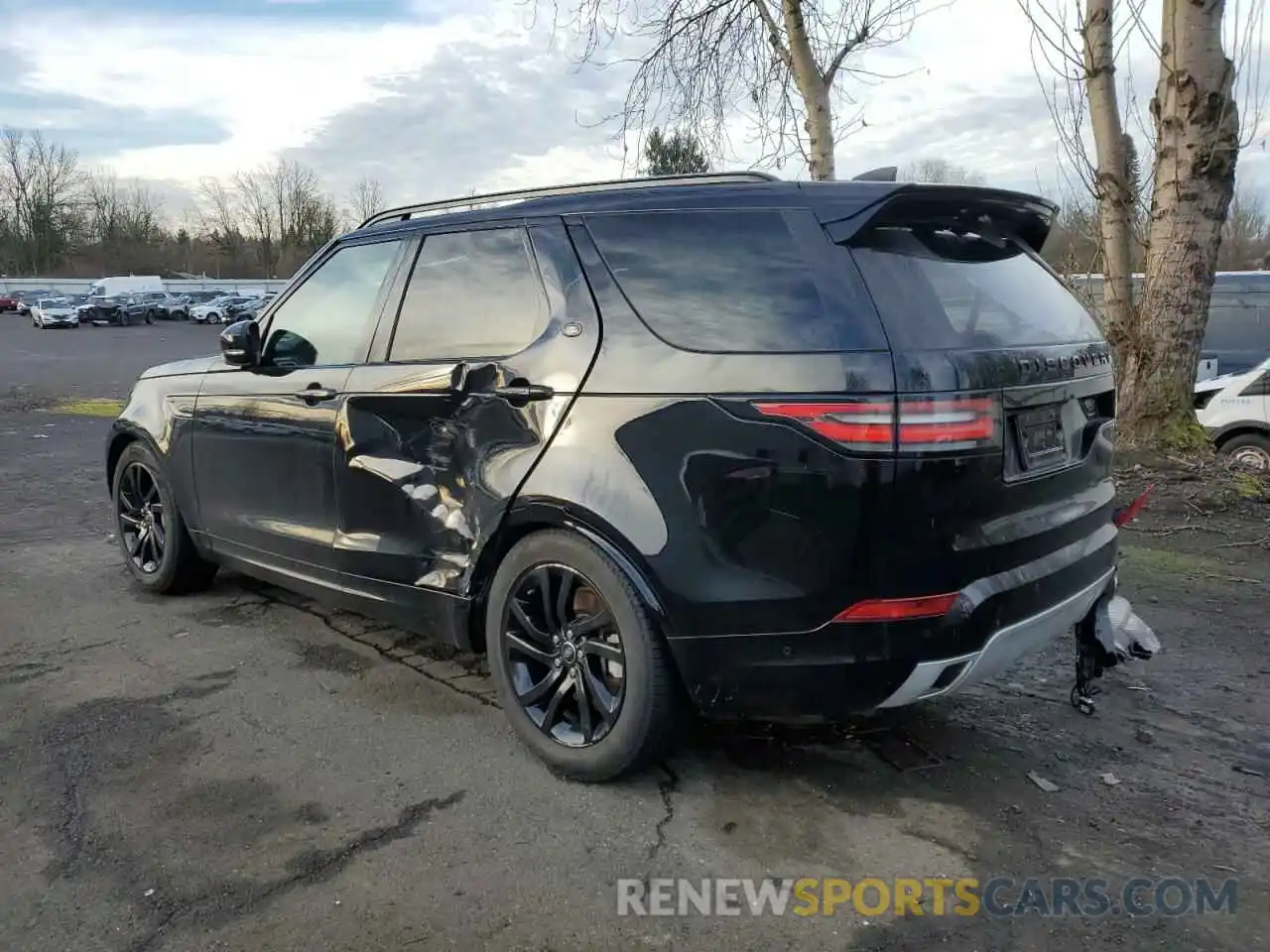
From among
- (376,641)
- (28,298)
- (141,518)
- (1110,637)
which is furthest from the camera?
(28,298)

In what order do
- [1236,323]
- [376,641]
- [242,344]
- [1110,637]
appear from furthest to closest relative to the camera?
[1236,323]
[376,641]
[242,344]
[1110,637]

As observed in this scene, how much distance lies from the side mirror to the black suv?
2.65 ft

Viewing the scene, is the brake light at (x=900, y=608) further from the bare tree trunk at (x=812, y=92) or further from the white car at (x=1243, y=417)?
the bare tree trunk at (x=812, y=92)

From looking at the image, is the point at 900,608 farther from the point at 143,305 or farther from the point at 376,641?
the point at 143,305

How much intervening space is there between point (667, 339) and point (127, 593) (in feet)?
12.5

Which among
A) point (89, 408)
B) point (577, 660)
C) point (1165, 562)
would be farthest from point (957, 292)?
point (89, 408)

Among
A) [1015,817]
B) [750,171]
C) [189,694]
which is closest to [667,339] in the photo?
[750,171]

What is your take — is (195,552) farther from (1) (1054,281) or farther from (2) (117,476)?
(1) (1054,281)

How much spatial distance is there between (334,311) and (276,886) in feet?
7.82

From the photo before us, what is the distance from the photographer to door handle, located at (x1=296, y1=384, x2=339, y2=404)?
→ 13.3 feet

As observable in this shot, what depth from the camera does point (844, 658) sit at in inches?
110

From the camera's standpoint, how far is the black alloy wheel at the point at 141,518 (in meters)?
5.32

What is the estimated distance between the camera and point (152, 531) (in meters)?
5.34

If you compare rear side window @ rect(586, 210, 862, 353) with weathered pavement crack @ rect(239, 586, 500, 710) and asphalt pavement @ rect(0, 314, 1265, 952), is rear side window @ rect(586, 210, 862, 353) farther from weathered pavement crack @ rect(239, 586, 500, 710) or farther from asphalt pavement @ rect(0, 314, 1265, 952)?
weathered pavement crack @ rect(239, 586, 500, 710)
